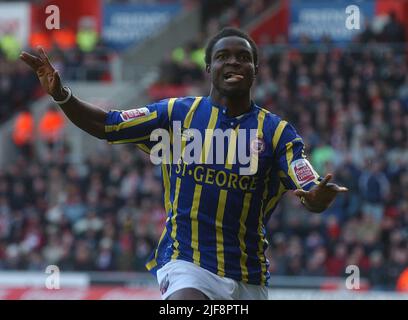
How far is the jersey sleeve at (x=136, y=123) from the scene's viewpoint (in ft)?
21.9

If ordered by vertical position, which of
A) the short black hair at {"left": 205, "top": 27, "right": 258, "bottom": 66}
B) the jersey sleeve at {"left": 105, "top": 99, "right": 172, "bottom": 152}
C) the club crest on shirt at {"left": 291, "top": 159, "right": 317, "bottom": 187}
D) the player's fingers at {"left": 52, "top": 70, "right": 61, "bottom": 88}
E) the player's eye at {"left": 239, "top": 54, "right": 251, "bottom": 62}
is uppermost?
the short black hair at {"left": 205, "top": 27, "right": 258, "bottom": 66}

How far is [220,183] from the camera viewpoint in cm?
653

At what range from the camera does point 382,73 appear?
65.7ft

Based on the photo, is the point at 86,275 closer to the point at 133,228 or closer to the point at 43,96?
the point at 133,228

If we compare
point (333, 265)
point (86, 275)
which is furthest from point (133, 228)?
point (333, 265)

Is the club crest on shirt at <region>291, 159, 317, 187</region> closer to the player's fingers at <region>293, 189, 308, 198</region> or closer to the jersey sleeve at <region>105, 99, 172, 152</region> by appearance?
the player's fingers at <region>293, 189, 308, 198</region>

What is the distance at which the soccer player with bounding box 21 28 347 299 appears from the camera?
6.48 meters

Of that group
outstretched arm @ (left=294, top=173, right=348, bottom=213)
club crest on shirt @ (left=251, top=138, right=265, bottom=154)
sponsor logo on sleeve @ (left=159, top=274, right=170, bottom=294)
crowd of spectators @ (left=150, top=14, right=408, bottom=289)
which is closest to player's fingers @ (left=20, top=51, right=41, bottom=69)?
club crest on shirt @ (left=251, top=138, right=265, bottom=154)

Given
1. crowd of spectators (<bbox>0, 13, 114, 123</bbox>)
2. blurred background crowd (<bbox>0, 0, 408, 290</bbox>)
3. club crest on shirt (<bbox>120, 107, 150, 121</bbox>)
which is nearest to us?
club crest on shirt (<bbox>120, 107, 150, 121</bbox>)

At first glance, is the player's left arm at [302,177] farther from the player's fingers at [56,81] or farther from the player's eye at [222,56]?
the player's fingers at [56,81]

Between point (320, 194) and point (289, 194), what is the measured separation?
11.7m

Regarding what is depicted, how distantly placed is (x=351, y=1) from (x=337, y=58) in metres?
2.75

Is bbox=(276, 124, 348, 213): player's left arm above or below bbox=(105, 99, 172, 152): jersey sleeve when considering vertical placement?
below

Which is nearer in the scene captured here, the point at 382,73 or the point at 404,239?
the point at 404,239
